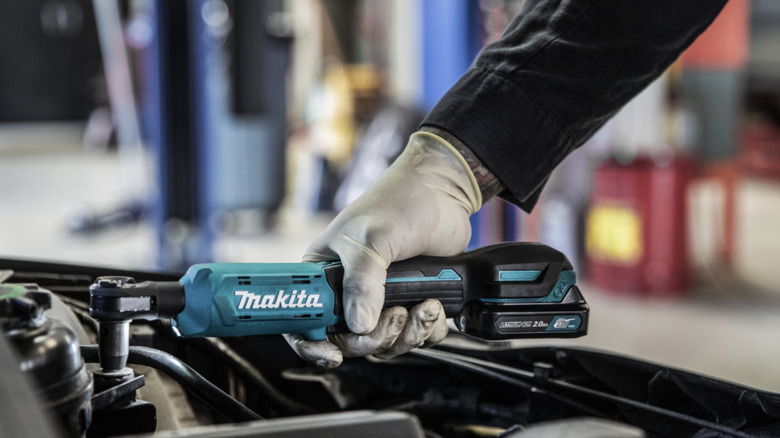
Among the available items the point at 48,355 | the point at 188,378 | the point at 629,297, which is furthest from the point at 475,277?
the point at 629,297

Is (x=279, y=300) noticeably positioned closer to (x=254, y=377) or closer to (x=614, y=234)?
(x=254, y=377)

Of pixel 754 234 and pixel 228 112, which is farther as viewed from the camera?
pixel 754 234

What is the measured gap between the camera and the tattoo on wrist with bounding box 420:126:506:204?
39.6 inches

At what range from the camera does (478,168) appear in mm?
1016

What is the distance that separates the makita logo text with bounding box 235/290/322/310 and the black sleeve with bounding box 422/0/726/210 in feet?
0.92

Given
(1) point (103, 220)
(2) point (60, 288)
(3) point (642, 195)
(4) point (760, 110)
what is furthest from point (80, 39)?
(2) point (60, 288)

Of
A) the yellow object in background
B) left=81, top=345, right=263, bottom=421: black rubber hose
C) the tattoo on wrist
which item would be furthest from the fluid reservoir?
the yellow object in background

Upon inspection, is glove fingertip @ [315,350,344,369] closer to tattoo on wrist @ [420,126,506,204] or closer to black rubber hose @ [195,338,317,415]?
black rubber hose @ [195,338,317,415]

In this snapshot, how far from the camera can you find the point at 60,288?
1014 mm

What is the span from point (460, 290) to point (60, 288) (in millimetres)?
478

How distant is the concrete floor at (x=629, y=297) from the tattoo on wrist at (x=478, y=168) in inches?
21.9

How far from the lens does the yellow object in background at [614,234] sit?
3715mm

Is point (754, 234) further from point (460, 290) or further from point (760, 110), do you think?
point (460, 290)

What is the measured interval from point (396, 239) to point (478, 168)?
0.52ft
